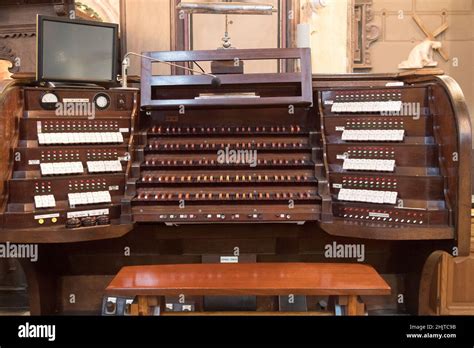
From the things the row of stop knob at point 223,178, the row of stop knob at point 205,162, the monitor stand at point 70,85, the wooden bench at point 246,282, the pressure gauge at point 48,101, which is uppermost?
the monitor stand at point 70,85

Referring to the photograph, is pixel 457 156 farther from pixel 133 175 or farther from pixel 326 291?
pixel 133 175

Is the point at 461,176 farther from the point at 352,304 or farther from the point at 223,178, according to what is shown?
the point at 223,178

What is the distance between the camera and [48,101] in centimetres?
296

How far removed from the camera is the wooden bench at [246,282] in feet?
7.77

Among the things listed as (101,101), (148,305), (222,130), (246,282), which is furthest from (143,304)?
(101,101)

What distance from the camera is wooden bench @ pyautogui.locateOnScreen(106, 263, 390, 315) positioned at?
237 centimetres

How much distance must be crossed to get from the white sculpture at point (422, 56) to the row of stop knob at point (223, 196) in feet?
11.7

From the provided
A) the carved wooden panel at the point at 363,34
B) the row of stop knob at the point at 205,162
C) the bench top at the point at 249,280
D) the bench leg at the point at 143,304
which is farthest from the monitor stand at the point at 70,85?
the carved wooden panel at the point at 363,34

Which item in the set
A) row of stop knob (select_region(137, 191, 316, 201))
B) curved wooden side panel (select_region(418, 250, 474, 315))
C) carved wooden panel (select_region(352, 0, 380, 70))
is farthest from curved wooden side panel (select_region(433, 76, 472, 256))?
carved wooden panel (select_region(352, 0, 380, 70))

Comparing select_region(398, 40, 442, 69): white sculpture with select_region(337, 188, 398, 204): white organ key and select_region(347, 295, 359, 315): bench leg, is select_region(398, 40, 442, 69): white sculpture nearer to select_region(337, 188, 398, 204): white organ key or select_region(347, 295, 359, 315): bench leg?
select_region(337, 188, 398, 204): white organ key

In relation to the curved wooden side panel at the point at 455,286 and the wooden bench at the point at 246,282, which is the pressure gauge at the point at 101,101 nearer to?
the wooden bench at the point at 246,282

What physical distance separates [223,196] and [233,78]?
0.86 meters

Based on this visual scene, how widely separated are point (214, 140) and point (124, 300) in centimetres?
125
